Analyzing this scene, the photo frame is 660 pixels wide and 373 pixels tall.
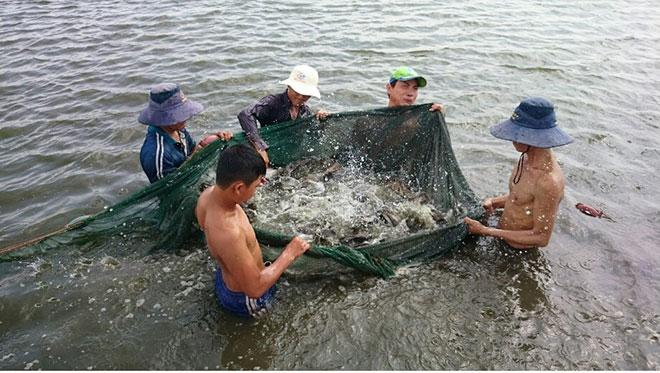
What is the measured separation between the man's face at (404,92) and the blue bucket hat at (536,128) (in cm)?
160

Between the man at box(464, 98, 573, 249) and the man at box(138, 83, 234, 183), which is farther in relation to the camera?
the man at box(138, 83, 234, 183)

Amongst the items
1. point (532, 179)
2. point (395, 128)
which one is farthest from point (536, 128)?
point (395, 128)

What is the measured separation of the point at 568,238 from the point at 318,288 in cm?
261

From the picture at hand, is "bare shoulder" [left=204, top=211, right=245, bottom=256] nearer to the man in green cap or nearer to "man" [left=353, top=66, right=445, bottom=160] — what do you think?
"man" [left=353, top=66, right=445, bottom=160]

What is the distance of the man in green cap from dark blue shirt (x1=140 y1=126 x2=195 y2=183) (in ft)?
7.79

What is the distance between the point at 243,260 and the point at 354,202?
2143 millimetres

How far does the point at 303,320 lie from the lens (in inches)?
137

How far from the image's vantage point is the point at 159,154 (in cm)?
397

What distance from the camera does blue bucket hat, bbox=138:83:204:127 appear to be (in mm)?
3861

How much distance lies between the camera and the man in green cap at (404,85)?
4.84 m

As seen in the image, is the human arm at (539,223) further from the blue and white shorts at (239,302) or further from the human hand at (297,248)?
the blue and white shorts at (239,302)

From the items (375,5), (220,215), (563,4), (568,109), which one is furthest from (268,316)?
(563,4)

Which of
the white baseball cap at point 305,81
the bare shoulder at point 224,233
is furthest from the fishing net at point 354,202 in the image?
the bare shoulder at point 224,233

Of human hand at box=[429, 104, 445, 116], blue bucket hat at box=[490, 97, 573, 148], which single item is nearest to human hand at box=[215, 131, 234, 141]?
human hand at box=[429, 104, 445, 116]
